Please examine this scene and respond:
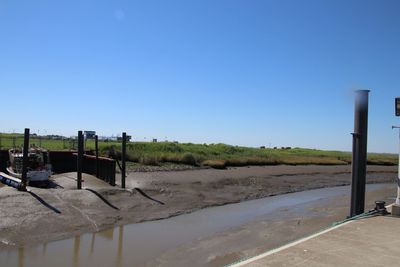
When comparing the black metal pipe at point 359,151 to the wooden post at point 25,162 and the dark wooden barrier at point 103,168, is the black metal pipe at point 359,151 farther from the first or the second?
the dark wooden barrier at point 103,168

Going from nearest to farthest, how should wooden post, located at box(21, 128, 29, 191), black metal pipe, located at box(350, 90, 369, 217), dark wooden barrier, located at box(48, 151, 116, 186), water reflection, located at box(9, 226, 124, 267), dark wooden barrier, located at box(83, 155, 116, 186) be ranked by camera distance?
water reflection, located at box(9, 226, 124, 267)
black metal pipe, located at box(350, 90, 369, 217)
wooden post, located at box(21, 128, 29, 191)
dark wooden barrier, located at box(83, 155, 116, 186)
dark wooden barrier, located at box(48, 151, 116, 186)

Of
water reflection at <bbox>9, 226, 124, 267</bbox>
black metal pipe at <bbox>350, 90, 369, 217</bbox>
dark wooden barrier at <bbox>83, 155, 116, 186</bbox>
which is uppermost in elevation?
black metal pipe at <bbox>350, 90, 369, 217</bbox>

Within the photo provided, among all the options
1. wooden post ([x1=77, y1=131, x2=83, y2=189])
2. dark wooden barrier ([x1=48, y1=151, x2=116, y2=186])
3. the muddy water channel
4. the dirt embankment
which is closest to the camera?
the muddy water channel

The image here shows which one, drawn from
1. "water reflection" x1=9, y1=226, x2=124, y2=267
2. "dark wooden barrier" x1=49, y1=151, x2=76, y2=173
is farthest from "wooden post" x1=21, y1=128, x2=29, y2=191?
"dark wooden barrier" x1=49, y1=151, x2=76, y2=173

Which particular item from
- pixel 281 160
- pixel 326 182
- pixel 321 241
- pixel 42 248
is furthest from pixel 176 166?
pixel 321 241

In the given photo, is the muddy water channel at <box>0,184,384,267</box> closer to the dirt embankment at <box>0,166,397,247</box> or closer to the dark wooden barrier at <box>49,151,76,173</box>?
the dirt embankment at <box>0,166,397,247</box>

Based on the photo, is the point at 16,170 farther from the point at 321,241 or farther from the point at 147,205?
the point at 321,241

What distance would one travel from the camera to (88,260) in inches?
429

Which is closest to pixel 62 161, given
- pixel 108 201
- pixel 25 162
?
pixel 25 162

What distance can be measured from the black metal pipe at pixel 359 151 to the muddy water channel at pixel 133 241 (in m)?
4.47

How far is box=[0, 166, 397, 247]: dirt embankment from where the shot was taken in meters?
13.2

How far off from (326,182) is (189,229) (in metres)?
20.8

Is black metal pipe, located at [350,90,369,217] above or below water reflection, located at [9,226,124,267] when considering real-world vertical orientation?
above

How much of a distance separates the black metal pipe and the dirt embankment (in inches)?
276
